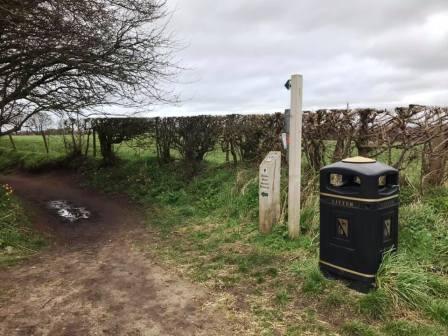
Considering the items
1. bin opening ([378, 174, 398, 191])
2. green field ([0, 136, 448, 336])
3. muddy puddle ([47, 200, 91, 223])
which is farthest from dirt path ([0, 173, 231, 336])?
bin opening ([378, 174, 398, 191])

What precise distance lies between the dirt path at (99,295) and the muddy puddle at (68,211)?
167cm

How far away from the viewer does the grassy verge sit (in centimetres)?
618

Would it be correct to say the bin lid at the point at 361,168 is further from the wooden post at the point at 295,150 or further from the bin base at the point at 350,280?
the wooden post at the point at 295,150

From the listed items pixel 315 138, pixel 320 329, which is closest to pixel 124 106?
pixel 315 138

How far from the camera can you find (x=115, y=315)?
13.4 feet

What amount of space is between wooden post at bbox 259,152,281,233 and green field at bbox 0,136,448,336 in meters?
0.18

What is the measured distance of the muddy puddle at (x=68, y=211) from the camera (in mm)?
9297

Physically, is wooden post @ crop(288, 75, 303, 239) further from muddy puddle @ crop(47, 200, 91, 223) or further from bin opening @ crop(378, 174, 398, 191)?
muddy puddle @ crop(47, 200, 91, 223)

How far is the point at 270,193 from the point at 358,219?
7.71 feet

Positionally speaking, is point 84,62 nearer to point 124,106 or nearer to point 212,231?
point 124,106

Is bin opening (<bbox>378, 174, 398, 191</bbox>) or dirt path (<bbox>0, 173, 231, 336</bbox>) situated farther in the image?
bin opening (<bbox>378, 174, 398, 191</bbox>)

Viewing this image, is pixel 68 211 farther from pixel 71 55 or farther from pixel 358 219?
pixel 358 219

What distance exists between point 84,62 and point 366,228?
24.7 ft

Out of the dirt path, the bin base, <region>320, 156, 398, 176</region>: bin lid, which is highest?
<region>320, 156, 398, 176</region>: bin lid
